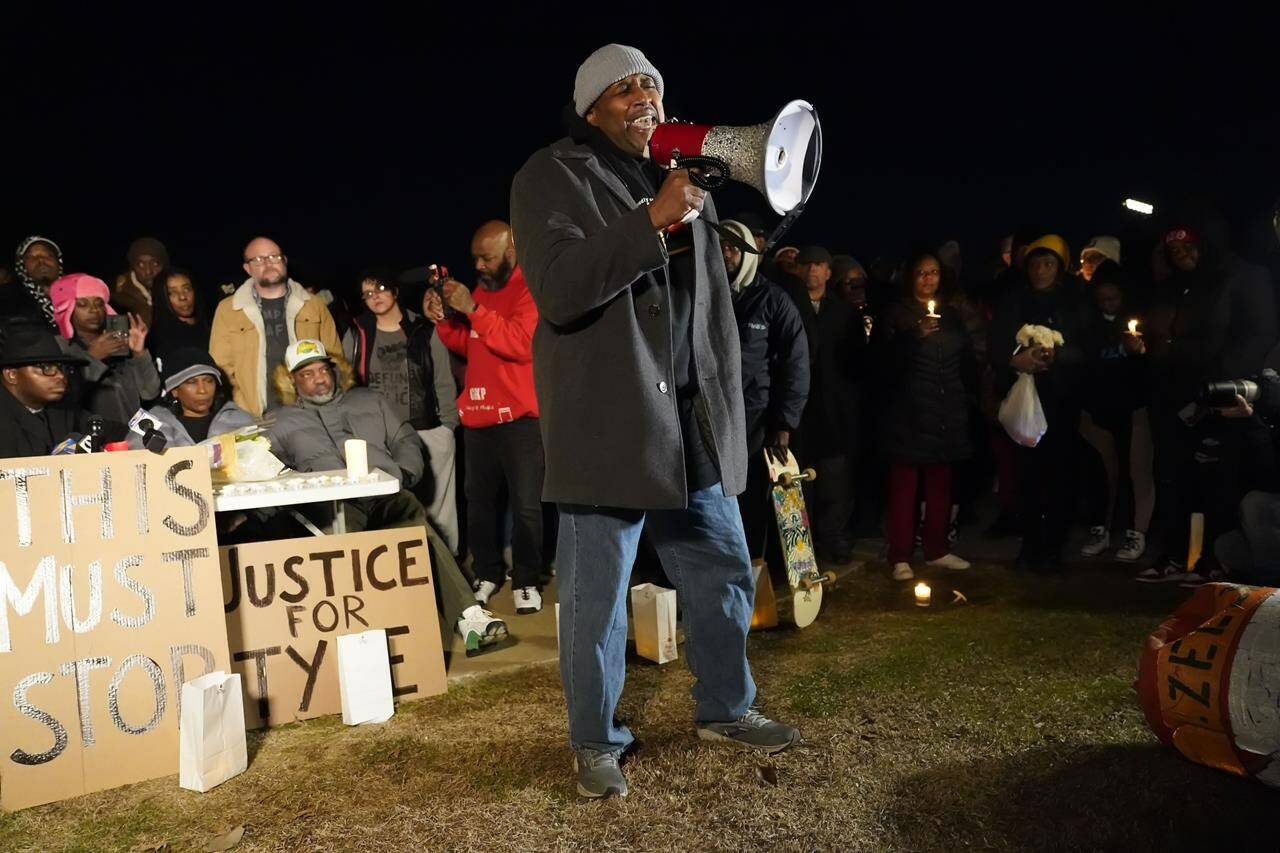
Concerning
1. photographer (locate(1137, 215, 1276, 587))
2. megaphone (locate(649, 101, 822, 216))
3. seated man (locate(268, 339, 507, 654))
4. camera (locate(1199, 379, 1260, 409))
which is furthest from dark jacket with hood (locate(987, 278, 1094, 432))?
megaphone (locate(649, 101, 822, 216))

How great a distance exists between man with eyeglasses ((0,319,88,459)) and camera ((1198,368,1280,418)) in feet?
14.3

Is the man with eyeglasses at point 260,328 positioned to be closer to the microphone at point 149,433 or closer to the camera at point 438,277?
the camera at point 438,277

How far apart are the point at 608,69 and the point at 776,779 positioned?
2058mm

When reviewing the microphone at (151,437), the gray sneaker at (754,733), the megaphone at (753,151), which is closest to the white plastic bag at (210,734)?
the microphone at (151,437)

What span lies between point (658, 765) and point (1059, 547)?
11.7ft

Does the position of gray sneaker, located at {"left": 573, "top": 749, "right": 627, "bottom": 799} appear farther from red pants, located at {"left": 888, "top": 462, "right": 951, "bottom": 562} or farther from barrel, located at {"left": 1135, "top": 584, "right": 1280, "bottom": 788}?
red pants, located at {"left": 888, "top": 462, "right": 951, "bottom": 562}

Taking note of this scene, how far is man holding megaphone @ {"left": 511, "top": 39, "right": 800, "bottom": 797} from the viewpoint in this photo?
8.76 feet

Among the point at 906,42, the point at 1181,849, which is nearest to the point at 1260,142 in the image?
the point at 906,42

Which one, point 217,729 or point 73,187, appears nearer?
point 217,729

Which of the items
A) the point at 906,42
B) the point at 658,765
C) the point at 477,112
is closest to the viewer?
the point at 658,765

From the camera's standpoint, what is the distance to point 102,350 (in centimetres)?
524

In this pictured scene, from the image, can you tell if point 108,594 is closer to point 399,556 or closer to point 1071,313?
point 399,556

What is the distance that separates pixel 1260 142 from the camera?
10141 millimetres

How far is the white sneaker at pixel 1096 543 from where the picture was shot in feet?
20.3
